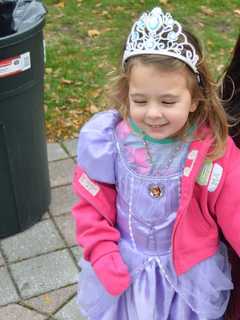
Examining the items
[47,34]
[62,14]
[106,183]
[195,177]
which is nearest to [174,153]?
[195,177]

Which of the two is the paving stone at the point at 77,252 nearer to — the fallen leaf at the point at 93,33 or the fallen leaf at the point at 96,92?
the fallen leaf at the point at 96,92

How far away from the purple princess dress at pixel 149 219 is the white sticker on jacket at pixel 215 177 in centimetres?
10

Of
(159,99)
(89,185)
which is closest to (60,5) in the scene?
(89,185)

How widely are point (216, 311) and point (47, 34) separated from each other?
15.8 feet

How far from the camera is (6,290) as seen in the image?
325 centimetres

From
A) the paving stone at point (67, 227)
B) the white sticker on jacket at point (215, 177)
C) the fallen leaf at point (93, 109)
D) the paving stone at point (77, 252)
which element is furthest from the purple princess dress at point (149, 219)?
the fallen leaf at point (93, 109)

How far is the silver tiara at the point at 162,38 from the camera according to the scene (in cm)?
170

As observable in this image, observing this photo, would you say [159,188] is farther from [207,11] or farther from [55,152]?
[207,11]

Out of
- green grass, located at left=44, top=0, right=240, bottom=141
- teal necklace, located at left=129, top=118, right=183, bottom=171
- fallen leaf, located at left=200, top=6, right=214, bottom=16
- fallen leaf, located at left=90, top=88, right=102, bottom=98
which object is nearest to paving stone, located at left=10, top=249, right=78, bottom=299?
green grass, located at left=44, top=0, right=240, bottom=141

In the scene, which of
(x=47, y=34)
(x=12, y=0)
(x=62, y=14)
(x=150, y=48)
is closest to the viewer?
(x=150, y=48)

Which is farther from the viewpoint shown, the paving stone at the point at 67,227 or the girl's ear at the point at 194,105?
the paving stone at the point at 67,227

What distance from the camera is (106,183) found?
201 cm

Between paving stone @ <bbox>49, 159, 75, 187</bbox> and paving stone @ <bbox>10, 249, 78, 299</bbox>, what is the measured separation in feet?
2.25

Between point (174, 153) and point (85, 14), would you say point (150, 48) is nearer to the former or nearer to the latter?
point (174, 153)
